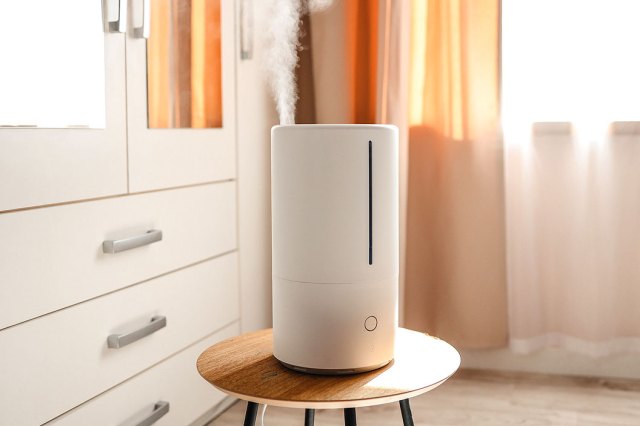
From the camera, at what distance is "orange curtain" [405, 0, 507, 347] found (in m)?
2.32

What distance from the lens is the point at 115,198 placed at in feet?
5.30

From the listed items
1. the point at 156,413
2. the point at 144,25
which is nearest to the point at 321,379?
the point at 156,413

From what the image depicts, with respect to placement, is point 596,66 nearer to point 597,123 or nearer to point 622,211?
point 597,123

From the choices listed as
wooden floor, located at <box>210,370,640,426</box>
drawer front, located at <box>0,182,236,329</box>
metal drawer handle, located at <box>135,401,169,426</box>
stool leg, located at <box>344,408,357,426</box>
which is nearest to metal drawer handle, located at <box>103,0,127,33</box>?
drawer front, located at <box>0,182,236,329</box>

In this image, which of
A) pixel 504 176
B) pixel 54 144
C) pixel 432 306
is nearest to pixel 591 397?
pixel 432 306

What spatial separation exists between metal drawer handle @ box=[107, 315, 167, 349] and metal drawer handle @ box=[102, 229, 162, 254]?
7.2 inches

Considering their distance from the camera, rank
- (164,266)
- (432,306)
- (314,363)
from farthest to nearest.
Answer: (432,306), (164,266), (314,363)

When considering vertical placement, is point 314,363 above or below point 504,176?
below

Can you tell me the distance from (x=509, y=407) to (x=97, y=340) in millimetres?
1209

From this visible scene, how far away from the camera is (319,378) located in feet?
3.42

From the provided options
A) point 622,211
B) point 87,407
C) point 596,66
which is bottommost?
point 87,407

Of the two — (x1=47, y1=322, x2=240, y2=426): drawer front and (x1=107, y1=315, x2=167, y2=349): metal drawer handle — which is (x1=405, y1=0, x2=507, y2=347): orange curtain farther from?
(x1=107, y1=315, x2=167, y2=349): metal drawer handle

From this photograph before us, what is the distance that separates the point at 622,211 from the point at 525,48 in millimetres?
575

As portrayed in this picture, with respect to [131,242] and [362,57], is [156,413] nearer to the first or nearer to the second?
[131,242]
